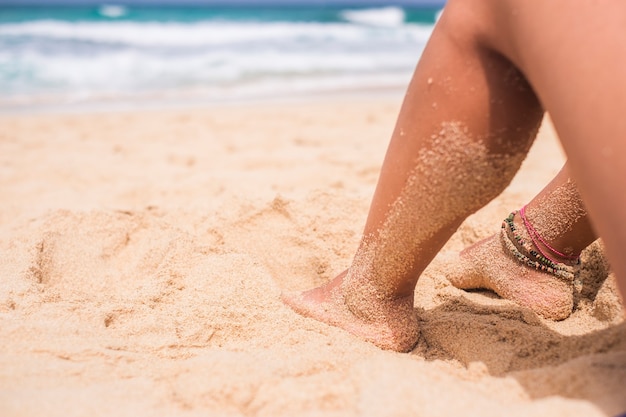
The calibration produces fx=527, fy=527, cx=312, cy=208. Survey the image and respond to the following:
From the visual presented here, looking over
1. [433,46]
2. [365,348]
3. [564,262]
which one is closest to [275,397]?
[365,348]

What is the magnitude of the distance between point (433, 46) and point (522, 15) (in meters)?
0.18

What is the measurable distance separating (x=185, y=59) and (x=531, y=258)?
7.80 m

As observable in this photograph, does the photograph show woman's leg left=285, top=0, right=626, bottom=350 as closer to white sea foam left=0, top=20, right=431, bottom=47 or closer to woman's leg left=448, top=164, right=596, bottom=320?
woman's leg left=448, top=164, right=596, bottom=320

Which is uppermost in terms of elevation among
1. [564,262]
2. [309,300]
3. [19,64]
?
[564,262]

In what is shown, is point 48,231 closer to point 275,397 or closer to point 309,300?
point 309,300

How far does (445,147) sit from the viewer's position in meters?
0.91

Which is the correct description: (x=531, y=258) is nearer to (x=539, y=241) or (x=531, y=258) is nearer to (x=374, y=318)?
(x=539, y=241)

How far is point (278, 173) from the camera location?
2607 millimetres

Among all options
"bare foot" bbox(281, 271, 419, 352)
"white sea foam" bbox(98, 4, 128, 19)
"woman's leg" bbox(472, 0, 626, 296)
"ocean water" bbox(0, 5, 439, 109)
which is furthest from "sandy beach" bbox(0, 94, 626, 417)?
"white sea foam" bbox(98, 4, 128, 19)

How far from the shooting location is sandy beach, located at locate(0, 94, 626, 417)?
0.90 m

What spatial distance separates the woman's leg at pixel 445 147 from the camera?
34.2 inches

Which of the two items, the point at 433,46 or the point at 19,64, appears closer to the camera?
the point at 433,46

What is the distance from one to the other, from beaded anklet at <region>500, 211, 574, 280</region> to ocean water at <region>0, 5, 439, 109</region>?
15.4ft

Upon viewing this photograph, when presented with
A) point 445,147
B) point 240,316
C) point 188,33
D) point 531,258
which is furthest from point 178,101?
point 188,33
